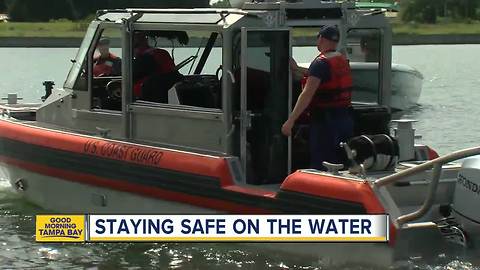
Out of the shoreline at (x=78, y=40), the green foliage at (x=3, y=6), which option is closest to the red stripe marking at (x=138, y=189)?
the shoreline at (x=78, y=40)

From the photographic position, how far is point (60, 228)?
7734 mm

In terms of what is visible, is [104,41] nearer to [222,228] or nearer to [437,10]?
[222,228]

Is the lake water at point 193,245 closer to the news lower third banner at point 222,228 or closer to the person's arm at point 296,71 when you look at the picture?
the news lower third banner at point 222,228

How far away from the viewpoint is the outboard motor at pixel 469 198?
6.08m

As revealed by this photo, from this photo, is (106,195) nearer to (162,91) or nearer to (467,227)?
(162,91)

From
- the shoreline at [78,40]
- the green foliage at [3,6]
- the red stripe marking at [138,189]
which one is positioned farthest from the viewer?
the green foliage at [3,6]

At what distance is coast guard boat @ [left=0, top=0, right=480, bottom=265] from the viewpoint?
634 cm

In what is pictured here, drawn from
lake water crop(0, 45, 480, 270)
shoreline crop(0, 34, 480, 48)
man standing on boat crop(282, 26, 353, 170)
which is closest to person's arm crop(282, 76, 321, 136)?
man standing on boat crop(282, 26, 353, 170)

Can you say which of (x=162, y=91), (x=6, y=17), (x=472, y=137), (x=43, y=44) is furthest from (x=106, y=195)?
(x=6, y=17)

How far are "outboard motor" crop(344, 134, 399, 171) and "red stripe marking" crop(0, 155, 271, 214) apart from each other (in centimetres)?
75

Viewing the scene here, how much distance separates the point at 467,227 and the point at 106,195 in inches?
123

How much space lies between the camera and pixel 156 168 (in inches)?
293

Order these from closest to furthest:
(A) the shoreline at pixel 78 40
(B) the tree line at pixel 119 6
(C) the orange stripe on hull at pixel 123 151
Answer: (C) the orange stripe on hull at pixel 123 151 → (A) the shoreline at pixel 78 40 → (B) the tree line at pixel 119 6

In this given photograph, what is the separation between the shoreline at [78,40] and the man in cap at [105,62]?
3648 centimetres
